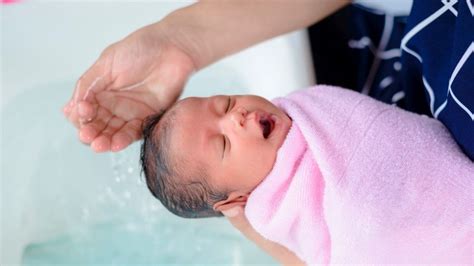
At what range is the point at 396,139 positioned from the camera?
80cm

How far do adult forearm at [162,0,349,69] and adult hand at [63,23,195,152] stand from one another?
3 centimetres

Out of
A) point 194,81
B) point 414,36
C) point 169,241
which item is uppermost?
point 414,36

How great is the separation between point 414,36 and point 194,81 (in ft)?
2.02

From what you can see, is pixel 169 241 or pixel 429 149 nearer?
pixel 429 149

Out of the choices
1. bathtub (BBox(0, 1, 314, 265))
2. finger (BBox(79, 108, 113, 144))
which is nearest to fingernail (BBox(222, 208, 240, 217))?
finger (BBox(79, 108, 113, 144))

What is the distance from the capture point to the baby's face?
80 centimetres

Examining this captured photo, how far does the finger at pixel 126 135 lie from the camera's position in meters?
0.89

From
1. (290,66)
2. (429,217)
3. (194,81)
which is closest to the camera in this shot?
(429,217)

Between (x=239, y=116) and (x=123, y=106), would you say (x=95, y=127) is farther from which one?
(x=239, y=116)

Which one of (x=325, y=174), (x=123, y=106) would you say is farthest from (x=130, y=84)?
(x=325, y=174)

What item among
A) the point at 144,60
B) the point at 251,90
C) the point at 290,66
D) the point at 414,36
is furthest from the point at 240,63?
the point at 414,36

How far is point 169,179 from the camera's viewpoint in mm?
807

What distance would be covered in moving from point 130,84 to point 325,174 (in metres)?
0.36

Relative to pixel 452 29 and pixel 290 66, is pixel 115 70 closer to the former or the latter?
pixel 290 66
